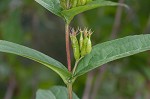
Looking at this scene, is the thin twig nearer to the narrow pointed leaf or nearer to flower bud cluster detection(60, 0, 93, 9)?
the narrow pointed leaf

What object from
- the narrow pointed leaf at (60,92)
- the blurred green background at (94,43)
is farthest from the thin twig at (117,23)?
the narrow pointed leaf at (60,92)

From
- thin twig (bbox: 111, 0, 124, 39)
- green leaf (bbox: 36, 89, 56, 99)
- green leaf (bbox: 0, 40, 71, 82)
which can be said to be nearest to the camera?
green leaf (bbox: 0, 40, 71, 82)

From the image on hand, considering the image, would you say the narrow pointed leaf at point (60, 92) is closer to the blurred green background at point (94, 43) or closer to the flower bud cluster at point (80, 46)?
the flower bud cluster at point (80, 46)

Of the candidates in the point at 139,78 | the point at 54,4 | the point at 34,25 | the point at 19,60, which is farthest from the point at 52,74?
the point at 54,4

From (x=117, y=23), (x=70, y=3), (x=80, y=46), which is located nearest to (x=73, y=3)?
(x=70, y=3)

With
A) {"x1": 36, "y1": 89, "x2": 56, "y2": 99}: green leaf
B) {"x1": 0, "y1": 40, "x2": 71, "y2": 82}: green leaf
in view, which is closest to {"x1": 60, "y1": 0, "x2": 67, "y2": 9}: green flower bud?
{"x1": 0, "y1": 40, "x2": 71, "y2": 82}: green leaf

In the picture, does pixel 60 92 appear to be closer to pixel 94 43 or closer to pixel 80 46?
pixel 80 46

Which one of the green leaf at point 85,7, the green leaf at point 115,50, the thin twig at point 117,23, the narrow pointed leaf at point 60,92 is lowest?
the narrow pointed leaf at point 60,92
